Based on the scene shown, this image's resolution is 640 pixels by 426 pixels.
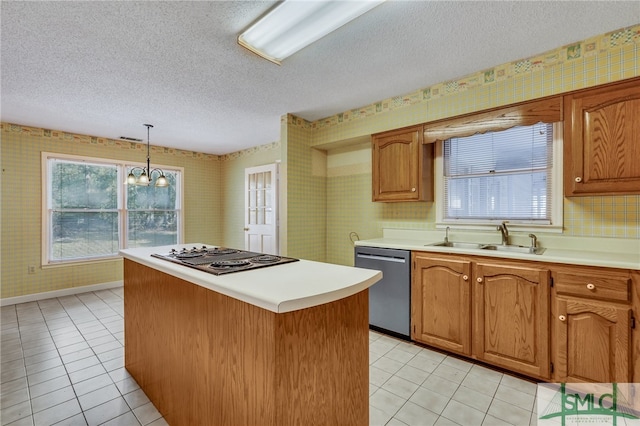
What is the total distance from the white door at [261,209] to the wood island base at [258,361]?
2982 millimetres

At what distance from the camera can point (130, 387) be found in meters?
2.13

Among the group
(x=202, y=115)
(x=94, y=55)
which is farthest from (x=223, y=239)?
(x=94, y=55)

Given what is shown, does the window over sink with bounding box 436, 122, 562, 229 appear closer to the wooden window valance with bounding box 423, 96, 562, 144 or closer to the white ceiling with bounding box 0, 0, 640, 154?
the wooden window valance with bounding box 423, 96, 562, 144

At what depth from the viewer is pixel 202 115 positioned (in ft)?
12.0

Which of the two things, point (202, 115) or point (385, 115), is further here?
point (202, 115)

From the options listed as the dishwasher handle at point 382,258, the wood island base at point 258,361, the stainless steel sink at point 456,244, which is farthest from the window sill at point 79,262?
the stainless steel sink at point 456,244

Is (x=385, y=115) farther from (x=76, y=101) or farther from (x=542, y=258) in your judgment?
Answer: (x=76, y=101)

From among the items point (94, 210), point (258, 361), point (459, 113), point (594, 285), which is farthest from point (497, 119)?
point (94, 210)

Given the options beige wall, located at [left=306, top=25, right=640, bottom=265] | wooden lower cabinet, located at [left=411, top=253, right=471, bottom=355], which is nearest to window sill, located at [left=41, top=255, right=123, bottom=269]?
beige wall, located at [left=306, top=25, right=640, bottom=265]

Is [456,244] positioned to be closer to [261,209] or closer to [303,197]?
[303,197]

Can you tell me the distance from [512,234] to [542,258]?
63cm

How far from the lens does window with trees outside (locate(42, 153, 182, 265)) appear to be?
14.2ft

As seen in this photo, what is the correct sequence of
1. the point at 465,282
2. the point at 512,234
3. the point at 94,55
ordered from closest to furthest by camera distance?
the point at 94,55, the point at 465,282, the point at 512,234

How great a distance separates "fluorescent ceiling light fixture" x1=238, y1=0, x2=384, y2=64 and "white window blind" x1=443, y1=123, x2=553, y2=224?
1816 mm
